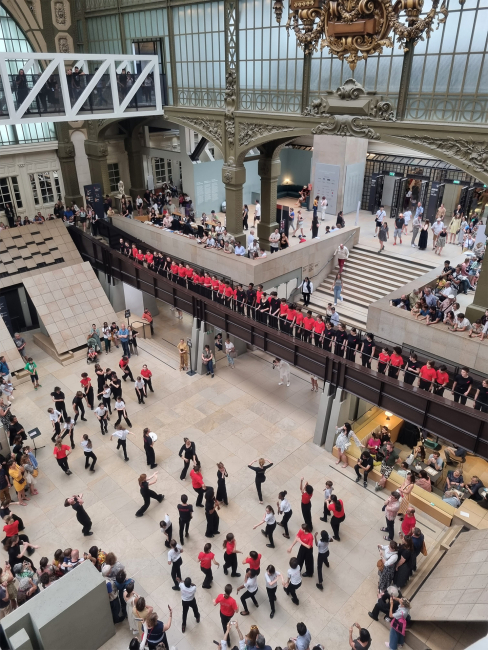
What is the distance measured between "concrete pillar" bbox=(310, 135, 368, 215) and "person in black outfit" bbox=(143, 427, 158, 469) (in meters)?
19.7

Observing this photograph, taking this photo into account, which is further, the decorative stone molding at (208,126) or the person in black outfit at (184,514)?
the decorative stone molding at (208,126)

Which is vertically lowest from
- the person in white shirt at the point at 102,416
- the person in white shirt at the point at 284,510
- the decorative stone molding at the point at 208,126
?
the person in white shirt at the point at 102,416

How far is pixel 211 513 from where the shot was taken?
1084 centimetres

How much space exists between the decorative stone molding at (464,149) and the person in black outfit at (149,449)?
Result: 11265 mm

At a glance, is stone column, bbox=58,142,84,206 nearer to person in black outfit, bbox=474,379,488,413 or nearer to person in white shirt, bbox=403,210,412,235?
person in white shirt, bbox=403,210,412,235

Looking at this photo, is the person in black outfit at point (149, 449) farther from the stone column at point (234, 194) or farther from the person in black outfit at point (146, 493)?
the stone column at point (234, 194)

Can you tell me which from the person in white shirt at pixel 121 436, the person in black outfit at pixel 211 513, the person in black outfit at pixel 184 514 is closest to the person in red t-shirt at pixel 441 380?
the person in black outfit at pixel 211 513

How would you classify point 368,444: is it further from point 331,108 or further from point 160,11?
point 160,11

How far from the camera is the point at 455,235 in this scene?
2373cm

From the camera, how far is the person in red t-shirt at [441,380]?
12195 mm

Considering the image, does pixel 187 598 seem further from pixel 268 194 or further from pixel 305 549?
pixel 268 194

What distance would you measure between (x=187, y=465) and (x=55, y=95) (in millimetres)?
15435

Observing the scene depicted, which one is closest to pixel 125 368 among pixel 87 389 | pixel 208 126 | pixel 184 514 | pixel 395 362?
pixel 87 389

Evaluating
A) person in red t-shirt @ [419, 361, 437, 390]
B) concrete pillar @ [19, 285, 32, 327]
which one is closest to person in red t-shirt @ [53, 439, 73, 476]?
person in red t-shirt @ [419, 361, 437, 390]
